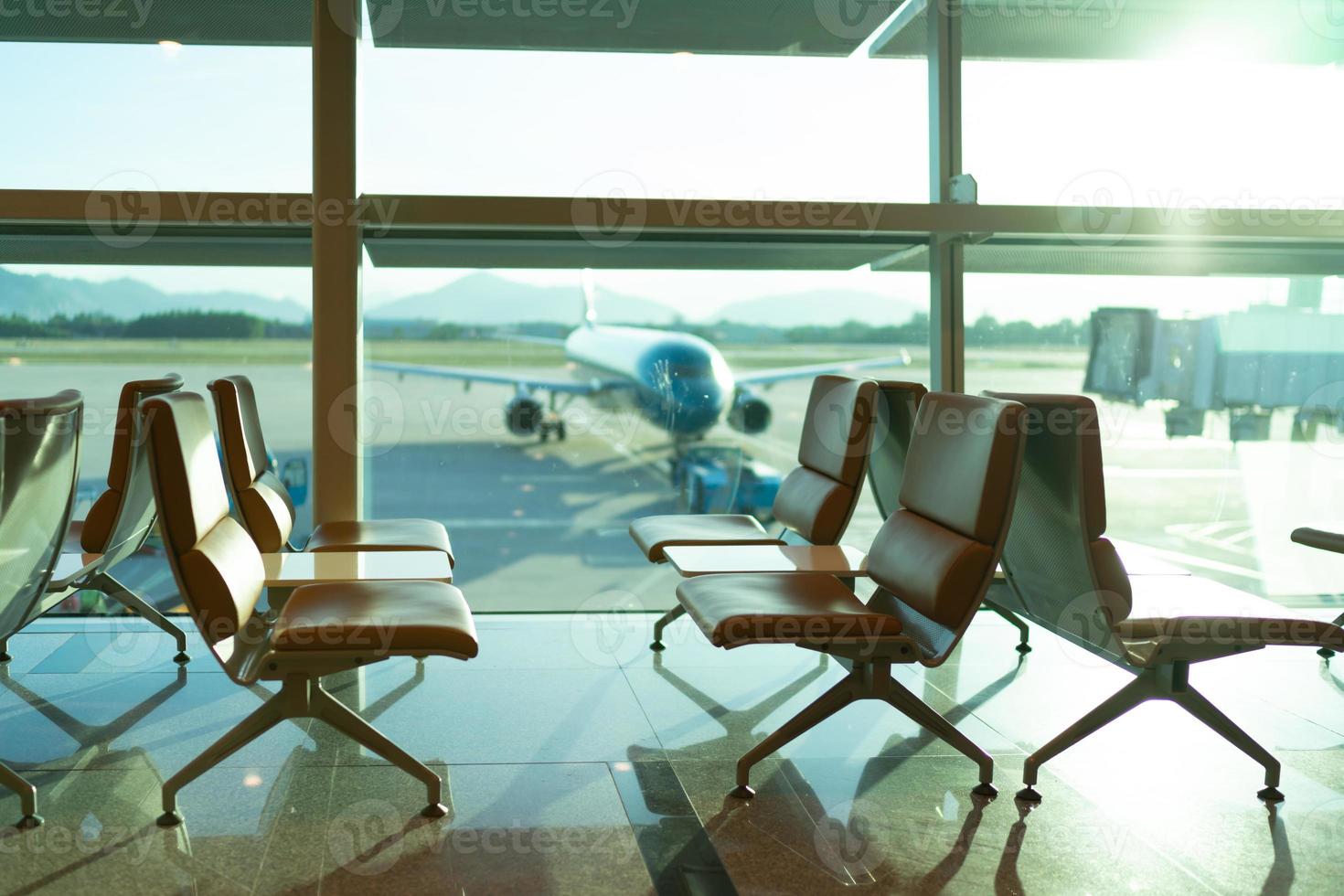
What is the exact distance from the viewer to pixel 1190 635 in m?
2.65

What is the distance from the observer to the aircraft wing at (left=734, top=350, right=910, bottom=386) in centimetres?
484

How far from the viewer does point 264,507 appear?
3406 mm

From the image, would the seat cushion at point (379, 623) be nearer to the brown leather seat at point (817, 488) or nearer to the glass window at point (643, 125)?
the brown leather seat at point (817, 488)

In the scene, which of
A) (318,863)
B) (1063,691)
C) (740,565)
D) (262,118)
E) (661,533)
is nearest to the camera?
(318,863)

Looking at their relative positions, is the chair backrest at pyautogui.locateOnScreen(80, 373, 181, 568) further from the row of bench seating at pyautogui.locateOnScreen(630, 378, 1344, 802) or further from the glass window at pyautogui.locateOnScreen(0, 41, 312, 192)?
the row of bench seating at pyautogui.locateOnScreen(630, 378, 1344, 802)

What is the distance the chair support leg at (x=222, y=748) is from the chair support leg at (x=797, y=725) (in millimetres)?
1073

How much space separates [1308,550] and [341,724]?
4398 millimetres

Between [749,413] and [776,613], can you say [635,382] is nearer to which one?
[749,413]

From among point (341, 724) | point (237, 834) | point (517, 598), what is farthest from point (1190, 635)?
point (517, 598)

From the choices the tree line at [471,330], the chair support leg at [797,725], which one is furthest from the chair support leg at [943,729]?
the tree line at [471,330]

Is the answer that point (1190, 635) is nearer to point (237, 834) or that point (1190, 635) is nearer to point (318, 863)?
point (318, 863)

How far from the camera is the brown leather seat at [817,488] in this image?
11.7ft

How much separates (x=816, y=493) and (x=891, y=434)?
0.37 metres

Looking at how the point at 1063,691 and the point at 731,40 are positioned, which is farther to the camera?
the point at 731,40
